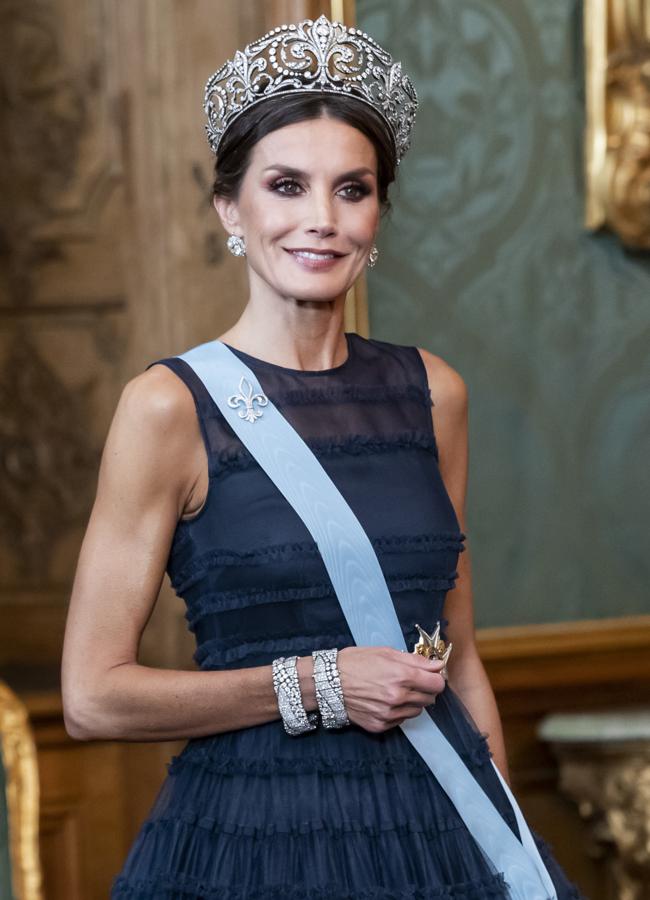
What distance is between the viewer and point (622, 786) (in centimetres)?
299

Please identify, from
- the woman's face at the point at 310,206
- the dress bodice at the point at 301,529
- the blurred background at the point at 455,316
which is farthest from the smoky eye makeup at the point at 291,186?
the blurred background at the point at 455,316

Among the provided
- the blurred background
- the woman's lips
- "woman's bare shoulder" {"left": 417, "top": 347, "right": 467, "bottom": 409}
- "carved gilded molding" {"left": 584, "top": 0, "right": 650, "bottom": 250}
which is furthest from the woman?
"carved gilded molding" {"left": 584, "top": 0, "right": 650, "bottom": 250}

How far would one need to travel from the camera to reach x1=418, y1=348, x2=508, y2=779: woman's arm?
1.94 m

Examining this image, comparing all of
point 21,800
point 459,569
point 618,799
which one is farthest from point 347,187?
point 618,799

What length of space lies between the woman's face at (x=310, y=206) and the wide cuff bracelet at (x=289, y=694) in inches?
17.4

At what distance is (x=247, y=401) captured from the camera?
1765 mm

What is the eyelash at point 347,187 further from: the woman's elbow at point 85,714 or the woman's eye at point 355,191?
the woman's elbow at point 85,714

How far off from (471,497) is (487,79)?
88 centimetres

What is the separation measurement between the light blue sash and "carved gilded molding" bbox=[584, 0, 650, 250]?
5.38 feet

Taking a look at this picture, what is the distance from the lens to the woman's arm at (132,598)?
1.69 meters

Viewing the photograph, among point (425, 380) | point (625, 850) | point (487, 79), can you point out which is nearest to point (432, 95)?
point (487, 79)

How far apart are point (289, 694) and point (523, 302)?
5.65ft

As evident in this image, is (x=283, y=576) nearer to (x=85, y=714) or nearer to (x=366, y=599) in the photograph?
(x=366, y=599)

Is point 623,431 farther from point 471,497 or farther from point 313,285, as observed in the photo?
point 313,285
